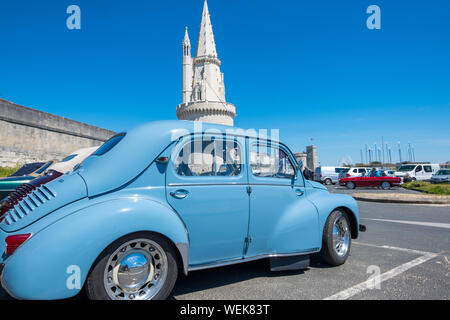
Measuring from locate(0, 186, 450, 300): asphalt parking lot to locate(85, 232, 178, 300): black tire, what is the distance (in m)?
0.38

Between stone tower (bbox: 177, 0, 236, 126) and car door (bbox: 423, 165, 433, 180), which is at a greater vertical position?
stone tower (bbox: 177, 0, 236, 126)

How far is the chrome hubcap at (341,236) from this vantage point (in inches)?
156

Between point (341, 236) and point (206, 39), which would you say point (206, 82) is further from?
point (341, 236)

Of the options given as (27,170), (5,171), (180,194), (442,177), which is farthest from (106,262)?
(442,177)

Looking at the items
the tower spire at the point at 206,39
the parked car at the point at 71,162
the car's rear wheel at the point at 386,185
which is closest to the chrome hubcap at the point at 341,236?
the parked car at the point at 71,162

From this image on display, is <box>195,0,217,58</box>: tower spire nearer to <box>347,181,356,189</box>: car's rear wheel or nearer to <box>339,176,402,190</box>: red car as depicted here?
<box>347,181,356,189</box>: car's rear wheel

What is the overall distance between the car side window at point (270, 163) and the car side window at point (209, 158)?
226mm

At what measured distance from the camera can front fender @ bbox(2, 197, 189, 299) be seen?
2.09 meters

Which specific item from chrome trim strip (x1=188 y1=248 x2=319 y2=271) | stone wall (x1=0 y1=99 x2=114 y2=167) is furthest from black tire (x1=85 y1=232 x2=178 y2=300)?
stone wall (x1=0 y1=99 x2=114 y2=167)

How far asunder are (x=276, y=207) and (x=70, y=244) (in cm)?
217

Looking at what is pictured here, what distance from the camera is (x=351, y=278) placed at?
3.36 m
